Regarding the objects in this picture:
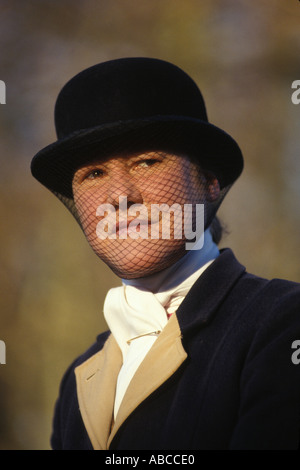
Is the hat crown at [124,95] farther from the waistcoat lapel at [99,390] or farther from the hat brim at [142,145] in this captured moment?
the waistcoat lapel at [99,390]

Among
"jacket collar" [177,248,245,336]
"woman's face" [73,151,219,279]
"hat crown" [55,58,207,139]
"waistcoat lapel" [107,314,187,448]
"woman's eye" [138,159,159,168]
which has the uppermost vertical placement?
"hat crown" [55,58,207,139]

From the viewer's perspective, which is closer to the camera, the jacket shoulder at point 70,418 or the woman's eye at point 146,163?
the woman's eye at point 146,163

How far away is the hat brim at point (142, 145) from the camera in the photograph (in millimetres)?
1261

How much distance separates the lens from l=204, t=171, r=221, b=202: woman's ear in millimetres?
1441

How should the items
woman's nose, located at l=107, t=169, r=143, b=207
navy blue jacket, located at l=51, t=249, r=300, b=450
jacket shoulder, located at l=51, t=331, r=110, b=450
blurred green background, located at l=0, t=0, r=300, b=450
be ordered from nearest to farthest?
navy blue jacket, located at l=51, t=249, r=300, b=450
woman's nose, located at l=107, t=169, r=143, b=207
jacket shoulder, located at l=51, t=331, r=110, b=450
blurred green background, located at l=0, t=0, r=300, b=450

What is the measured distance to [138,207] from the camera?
4.15 feet

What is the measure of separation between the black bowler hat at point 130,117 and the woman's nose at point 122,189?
0.23 ft

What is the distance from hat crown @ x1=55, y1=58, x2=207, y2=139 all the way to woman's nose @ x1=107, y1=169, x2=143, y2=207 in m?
0.15

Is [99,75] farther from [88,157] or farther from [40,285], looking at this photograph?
[40,285]

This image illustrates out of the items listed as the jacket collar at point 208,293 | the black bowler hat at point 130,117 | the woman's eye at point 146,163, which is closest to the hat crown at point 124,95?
the black bowler hat at point 130,117

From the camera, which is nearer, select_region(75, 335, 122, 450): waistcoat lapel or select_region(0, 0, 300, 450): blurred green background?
select_region(75, 335, 122, 450): waistcoat lapel

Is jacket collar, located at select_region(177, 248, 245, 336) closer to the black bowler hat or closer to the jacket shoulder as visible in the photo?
the black bowler hat

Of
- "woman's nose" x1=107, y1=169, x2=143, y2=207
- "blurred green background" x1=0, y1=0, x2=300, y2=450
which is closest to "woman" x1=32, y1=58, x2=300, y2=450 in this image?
"woman's nose" x1=107, y1=169, x2=143, y2=207

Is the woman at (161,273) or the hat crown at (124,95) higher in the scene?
the hat crown at (124,95)
